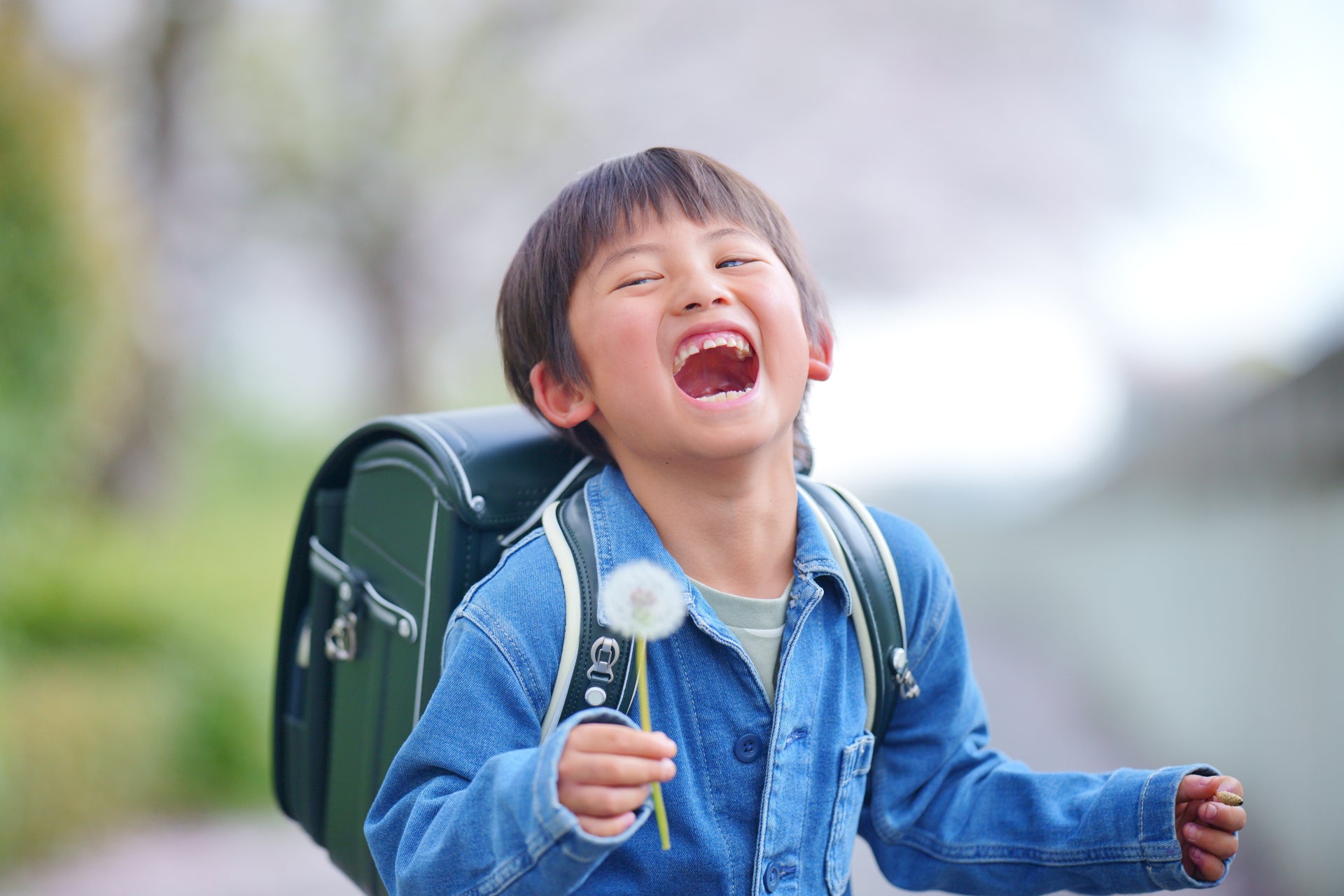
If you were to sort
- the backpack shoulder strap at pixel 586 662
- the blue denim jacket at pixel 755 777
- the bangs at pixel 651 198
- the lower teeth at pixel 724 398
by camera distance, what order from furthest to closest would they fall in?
the bangs at pixel 651 198 → the lower teeth at pixel 724 398 → the backpack shoulder strap at pixel 586 662 → the blue denim jacket at pixel 755 777

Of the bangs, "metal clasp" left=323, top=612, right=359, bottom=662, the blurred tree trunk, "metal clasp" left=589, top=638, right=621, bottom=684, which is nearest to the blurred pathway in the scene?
"metal clasp" left=323, top=612, right=359, bottom=662

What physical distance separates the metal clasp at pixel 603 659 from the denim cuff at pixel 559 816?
19 centimetres

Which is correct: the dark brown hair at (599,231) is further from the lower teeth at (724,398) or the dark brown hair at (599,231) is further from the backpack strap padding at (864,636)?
the backpack strap padding at (864,636)

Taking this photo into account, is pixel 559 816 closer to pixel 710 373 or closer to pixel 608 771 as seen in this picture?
pixel 608 771

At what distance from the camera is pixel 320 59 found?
256 inches

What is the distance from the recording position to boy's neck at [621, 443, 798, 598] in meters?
1.38

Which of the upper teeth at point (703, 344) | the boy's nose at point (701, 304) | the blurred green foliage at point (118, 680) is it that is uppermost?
the boy's nose at point (701, 304)

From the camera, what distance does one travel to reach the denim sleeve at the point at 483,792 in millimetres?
1007

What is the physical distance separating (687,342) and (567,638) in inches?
15.1

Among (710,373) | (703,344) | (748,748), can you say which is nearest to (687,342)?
(703,344)

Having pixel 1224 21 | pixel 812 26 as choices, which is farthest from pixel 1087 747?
pixel 1224 21

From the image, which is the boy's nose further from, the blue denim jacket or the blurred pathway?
the blurred pathway

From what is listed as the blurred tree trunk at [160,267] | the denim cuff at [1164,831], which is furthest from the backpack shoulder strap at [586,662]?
the blurred tree trunk at [160,267]

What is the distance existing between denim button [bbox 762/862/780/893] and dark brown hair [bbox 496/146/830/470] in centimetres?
59
